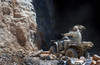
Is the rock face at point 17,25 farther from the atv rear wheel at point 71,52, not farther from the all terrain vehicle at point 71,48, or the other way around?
the atv rear wheel at point 71,52

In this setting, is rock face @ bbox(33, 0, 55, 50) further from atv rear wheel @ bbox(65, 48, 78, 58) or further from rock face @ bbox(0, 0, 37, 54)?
atv rear wheel @ bbox(65, 48, 78, 58)

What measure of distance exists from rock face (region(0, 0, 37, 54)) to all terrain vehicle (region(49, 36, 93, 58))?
122cm

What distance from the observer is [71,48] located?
9.62m

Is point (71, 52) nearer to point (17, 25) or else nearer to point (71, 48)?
point (71, 48)

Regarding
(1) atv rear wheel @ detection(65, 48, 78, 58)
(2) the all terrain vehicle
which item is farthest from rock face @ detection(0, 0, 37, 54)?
(1) atv rear wheel @ detection(65, 48, 78, 58)

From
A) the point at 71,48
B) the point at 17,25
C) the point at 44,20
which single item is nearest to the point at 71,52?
the point at 71,48

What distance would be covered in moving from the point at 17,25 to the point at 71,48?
278cm

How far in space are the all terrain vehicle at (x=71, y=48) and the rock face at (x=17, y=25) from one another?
1223 mm

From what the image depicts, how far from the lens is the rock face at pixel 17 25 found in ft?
29.6

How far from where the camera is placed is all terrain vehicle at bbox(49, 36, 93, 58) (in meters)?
9.47

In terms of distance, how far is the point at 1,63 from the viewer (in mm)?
6520

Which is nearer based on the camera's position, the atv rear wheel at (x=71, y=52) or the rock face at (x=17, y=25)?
the rock face at (x=17, y=25)

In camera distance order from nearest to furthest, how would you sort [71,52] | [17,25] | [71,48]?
[71,52]
[71,48]
[17,25]

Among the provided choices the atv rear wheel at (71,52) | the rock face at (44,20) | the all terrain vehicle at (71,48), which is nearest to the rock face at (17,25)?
the rock face at (44,20)
